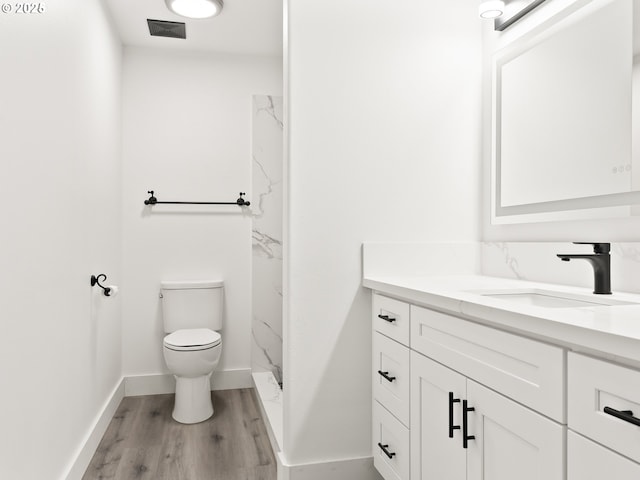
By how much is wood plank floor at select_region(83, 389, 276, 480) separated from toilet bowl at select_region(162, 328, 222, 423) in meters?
0.07

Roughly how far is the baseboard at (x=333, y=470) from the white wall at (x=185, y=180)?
161 centimetres

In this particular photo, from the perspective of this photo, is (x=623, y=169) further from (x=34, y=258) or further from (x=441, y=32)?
(x=34, y=258)

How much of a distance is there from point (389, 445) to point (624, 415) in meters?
1.18

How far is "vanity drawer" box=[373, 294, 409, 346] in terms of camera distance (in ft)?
5.62

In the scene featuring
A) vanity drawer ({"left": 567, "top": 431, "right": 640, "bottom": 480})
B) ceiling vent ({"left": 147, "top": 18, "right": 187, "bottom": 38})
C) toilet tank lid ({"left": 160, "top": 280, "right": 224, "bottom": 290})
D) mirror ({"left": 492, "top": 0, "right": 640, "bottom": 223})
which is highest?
ceiling vent ({"left": 147, "top": 18, "right": 187, "bottom": 38})

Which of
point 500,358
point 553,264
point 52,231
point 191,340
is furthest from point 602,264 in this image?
point 191,340

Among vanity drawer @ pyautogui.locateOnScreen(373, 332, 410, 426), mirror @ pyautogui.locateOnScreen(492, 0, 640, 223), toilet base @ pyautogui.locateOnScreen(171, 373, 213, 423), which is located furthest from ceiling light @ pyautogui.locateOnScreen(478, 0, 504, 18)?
toilet base @ pyautogui.locateOnScreen(171, 373, 213, 423)

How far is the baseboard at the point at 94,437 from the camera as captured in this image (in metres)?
2.07

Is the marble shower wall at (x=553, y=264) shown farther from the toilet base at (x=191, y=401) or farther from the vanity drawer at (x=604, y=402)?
the toilet base at (x=191, y=401)

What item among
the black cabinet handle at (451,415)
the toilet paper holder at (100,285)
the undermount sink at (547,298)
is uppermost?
the undermount sink at (547,298)

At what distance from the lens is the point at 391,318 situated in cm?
183

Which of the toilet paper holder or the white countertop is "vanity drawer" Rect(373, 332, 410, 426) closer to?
the white countertop

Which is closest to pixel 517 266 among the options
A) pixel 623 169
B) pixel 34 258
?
pixel 623 169

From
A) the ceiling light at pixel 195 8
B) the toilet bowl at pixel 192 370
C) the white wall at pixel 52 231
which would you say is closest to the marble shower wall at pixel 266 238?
the toilet bowl at pixel 192 370
